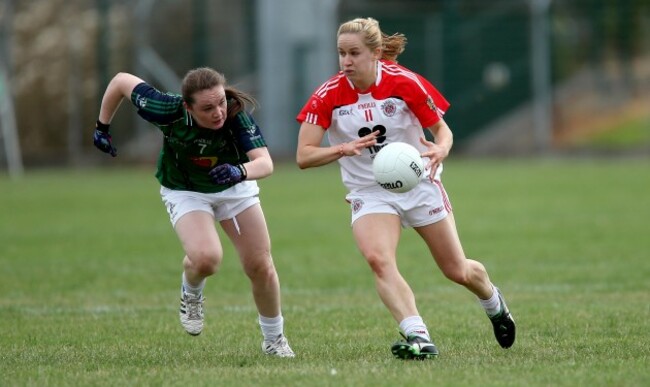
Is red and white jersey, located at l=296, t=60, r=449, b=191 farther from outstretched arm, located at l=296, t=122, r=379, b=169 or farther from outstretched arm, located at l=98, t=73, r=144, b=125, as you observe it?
outstretched arm, located at l=98, t=73, r=144, b=125

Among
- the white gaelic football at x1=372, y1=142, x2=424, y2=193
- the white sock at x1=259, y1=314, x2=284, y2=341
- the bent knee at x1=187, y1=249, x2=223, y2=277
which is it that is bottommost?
the white sock at x1=259, y1=314, x2=284, y2=341

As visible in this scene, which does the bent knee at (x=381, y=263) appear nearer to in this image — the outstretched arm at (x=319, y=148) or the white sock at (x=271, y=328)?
the outstretched arm at (x=319, y=148)

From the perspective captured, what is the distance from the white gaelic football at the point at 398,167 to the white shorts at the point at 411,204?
308mm

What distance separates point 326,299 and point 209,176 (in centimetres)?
Result: 367

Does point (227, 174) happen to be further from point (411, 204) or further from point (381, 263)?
point (411, 204)

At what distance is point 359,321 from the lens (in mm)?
9609

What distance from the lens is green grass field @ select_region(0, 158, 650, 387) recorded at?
709 cm

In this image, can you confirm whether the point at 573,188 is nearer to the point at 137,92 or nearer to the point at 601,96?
the point at 601,96

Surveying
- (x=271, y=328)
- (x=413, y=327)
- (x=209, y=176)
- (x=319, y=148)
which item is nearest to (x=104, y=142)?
(x=209, y=176)

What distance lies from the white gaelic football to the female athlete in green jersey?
69cm

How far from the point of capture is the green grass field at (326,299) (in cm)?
709

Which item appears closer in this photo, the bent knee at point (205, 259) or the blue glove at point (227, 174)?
the blue glove at point (227, 174)

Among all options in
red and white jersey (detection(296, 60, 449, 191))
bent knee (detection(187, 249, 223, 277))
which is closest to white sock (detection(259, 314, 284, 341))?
bent knee (detection(187, 249, 223, 277))

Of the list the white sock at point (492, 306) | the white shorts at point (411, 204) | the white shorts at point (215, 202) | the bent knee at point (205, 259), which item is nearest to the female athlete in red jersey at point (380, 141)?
the white shorts at point (411, 204)
